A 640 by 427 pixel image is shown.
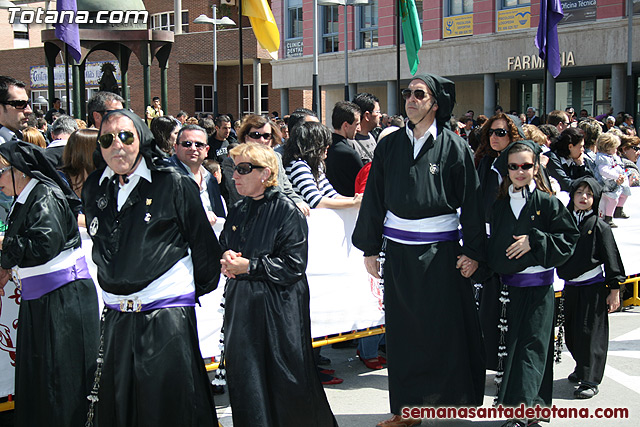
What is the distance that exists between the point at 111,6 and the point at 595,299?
1387 centimetres

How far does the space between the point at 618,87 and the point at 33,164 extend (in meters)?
21.7

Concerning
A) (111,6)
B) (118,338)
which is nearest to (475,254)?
(118,338)

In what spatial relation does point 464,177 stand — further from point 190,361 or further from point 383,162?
point 190,361

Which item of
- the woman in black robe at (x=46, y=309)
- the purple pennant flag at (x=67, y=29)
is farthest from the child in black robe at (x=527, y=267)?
the purple pennant flag at (x=67, y=29)

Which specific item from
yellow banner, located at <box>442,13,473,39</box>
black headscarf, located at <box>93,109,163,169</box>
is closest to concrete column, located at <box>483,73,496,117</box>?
yellow banner, located at <box>442,13,473,39</box>

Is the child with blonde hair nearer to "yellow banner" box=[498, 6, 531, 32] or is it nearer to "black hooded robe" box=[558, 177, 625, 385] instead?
"black hooded robe" box=[558, 177, 625, 385]

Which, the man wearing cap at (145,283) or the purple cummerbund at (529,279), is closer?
the man wearing cap at (145,283)

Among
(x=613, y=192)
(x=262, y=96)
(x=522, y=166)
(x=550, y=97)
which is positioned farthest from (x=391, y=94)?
(x=522, y=166)

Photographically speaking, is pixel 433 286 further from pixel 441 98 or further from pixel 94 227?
pixel 94 227

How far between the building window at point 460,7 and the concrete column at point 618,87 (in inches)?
249

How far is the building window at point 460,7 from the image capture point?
27562mm

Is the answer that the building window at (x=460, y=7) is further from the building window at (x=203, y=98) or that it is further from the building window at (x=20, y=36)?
the building window at (x=20, y=36)

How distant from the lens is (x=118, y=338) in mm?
3820

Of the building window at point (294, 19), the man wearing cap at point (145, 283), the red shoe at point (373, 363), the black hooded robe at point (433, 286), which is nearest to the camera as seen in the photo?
the man wearing cap at point (145, 283)
